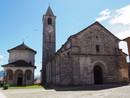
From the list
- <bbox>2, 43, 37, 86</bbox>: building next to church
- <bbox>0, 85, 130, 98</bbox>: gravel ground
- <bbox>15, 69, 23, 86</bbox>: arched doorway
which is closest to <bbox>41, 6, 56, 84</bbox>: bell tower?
<bbox>2, 43, 37, 86</bbox>: building next to church

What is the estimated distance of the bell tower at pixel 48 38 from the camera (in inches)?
1789

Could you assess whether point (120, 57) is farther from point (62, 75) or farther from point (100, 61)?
point (62, 75)

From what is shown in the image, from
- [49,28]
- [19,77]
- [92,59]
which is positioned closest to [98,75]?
[92,59]

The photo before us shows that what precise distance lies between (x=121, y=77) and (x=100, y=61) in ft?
16.2

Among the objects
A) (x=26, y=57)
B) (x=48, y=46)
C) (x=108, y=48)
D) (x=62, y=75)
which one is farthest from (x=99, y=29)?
(x=26, y=57)

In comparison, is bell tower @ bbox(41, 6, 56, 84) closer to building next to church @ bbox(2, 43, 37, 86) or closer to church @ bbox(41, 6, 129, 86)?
building next to church @ bbox(2, 43, 37, 86)

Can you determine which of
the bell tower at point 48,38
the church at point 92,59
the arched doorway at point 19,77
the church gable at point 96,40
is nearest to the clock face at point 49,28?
the bell tower at point 48,38

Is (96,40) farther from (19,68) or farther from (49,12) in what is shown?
(49,12)

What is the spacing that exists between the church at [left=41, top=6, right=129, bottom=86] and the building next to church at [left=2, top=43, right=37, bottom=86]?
43.2 feet

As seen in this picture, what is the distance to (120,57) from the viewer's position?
30188 mm

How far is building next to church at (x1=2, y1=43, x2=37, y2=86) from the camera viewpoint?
39.2 metres

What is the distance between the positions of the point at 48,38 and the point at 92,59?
21.7 meters

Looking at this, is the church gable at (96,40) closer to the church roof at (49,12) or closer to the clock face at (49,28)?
the clock face at (49,28)

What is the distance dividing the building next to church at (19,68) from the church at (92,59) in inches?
518
